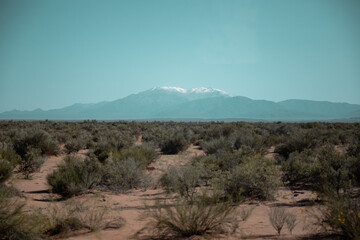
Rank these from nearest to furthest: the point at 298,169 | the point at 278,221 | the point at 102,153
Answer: the point at 278,221, the point at 298,169, the point at 102,153

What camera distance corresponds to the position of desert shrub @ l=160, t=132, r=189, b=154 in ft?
64.1

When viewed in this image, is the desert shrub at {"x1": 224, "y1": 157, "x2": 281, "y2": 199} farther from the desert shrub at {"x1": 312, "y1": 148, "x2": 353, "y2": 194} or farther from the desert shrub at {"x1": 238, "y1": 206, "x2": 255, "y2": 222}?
the desert shrub at {"x1": 238, "y1": 206, "x2": 255, "y2": 222}

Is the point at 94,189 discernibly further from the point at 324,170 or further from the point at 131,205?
the point at 324,170

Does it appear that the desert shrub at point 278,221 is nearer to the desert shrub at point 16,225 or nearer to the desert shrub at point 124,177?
the desert shrub at point 16,225

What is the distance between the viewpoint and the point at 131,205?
7.52m

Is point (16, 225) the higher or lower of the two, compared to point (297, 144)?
lower

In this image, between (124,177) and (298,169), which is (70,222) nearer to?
(124,177)

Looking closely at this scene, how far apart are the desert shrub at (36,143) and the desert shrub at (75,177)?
21.9ft

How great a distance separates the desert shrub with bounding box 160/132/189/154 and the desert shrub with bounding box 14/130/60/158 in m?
7.79

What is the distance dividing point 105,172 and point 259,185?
18.7 feet

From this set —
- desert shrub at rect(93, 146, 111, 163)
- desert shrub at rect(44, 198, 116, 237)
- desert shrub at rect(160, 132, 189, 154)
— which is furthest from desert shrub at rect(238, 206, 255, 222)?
desert shrub at rect(160, 132, 189, 154)

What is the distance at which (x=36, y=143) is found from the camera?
49.6 ft

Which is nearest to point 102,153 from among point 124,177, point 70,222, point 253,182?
point 124,177

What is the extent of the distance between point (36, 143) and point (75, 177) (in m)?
8.56
